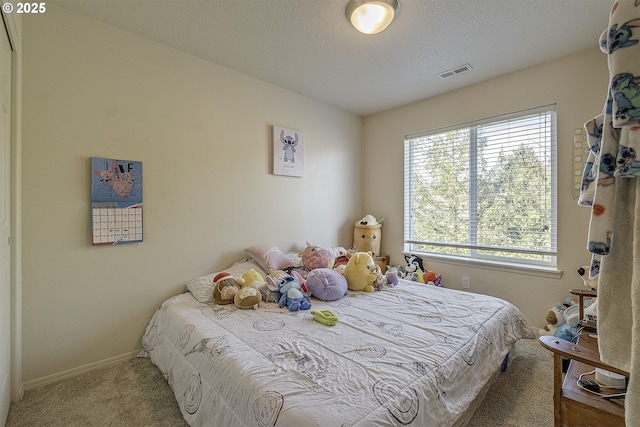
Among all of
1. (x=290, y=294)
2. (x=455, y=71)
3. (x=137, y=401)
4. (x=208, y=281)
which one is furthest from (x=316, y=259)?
(x=455, y=71)

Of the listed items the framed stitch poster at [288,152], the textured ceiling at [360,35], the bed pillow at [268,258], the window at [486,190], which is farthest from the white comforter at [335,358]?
the textured ceiling at [360,35]

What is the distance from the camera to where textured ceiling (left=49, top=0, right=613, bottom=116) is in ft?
6.04

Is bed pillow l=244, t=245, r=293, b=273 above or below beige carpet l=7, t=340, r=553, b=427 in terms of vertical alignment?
above

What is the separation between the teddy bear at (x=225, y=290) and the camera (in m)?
2.01

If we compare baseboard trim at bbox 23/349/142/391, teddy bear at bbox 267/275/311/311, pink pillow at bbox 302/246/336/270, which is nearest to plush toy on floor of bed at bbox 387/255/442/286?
pink pillow at bbox 302/246/336/270

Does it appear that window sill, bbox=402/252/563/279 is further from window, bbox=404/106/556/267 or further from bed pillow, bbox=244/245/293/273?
bed pillow, bbox=244/245/293/273

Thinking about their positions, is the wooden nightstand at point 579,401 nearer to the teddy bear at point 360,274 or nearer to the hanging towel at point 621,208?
A: the hanging towel at point 621,208

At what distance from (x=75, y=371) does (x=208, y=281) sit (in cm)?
100

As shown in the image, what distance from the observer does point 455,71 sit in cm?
265

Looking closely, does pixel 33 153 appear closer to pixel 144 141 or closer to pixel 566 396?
pixel 144 141

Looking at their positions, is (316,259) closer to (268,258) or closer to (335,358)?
(268,258)

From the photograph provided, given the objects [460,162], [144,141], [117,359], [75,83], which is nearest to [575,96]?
[460,162]

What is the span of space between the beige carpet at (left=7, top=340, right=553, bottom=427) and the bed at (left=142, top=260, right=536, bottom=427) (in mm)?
115

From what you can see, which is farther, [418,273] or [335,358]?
[418,273]
